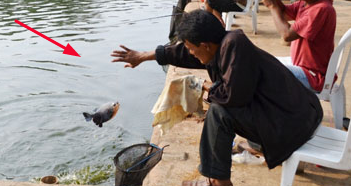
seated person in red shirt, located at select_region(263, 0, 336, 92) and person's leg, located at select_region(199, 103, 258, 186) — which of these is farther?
seated person in red shirt, located at select_region(263, 0, 336, 92)

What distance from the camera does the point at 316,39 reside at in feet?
10.5

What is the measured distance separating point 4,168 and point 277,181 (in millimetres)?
3635

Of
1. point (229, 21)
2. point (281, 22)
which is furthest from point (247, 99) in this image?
point (229, 21)

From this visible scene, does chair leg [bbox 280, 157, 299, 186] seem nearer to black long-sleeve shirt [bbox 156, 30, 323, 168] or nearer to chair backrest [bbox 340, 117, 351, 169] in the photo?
black long-sleeve shirt [bbox 156, 30, 323, 168]

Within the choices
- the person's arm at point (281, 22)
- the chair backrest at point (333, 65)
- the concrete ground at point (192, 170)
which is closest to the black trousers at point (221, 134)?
the concrete ground at point (192, 170)

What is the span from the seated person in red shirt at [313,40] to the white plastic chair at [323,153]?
678 millimetres

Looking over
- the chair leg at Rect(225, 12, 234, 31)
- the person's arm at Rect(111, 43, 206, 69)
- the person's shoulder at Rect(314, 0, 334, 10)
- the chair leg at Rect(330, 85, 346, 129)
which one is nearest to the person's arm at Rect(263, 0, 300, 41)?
the person's shoulder at Rect(314, 0, 334, 10)

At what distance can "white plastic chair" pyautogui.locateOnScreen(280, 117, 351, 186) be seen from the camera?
232 cm

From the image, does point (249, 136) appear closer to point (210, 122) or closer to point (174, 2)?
point (210, 122)

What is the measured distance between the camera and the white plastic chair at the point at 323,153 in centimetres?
232

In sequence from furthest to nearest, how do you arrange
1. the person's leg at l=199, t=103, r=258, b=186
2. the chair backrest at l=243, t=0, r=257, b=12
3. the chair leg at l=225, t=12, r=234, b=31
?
the chair backrest at l=243, t=0, r=257, b=12
the chair leg at l=225, t=12, r=234, b=31
the person's leg at l=199, t=103, r=258, b=186

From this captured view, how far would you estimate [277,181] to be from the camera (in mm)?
2992

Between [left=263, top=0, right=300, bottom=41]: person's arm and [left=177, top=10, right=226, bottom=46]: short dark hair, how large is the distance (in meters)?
1.09

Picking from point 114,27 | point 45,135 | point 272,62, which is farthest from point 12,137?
point 114,27
